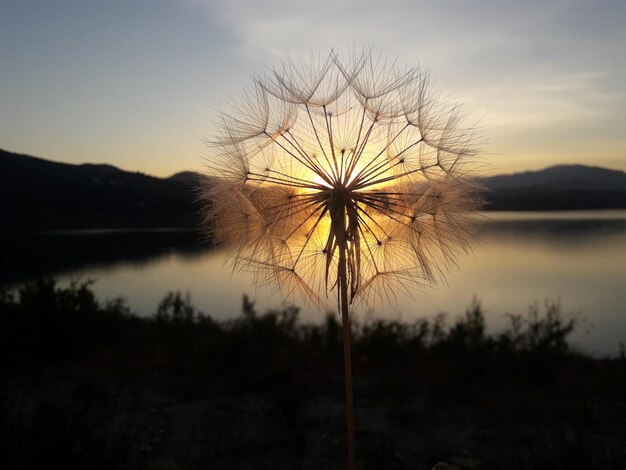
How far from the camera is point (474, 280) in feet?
65.9

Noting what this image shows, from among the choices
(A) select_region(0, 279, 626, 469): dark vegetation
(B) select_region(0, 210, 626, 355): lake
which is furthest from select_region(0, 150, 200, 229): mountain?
(A) select_region(0, 279, 626, 469): dark vegetation

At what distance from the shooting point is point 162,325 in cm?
979

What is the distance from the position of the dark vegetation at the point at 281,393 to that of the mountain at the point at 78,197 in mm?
17403

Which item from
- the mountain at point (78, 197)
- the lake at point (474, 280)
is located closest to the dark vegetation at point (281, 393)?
the lake at point (474, 280)

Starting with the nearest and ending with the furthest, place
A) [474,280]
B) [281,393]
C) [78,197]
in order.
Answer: [281,393], [474,280], [78,197]

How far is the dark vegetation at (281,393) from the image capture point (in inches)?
173

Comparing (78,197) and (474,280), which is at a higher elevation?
(78,197)

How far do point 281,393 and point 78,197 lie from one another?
3020 centimetres

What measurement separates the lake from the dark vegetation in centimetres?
116

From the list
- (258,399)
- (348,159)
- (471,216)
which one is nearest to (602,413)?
(258,399)

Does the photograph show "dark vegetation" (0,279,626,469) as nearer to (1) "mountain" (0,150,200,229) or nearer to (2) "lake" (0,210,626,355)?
(2) "lake" (0,210,626,355)

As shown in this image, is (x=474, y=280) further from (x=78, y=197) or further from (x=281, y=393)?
(x=78, y=197)

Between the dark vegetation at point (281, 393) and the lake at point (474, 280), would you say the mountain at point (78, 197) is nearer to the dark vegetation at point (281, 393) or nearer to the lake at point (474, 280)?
the lake at point (474, 280)

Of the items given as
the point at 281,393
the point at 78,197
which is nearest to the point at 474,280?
the point at 281,393
